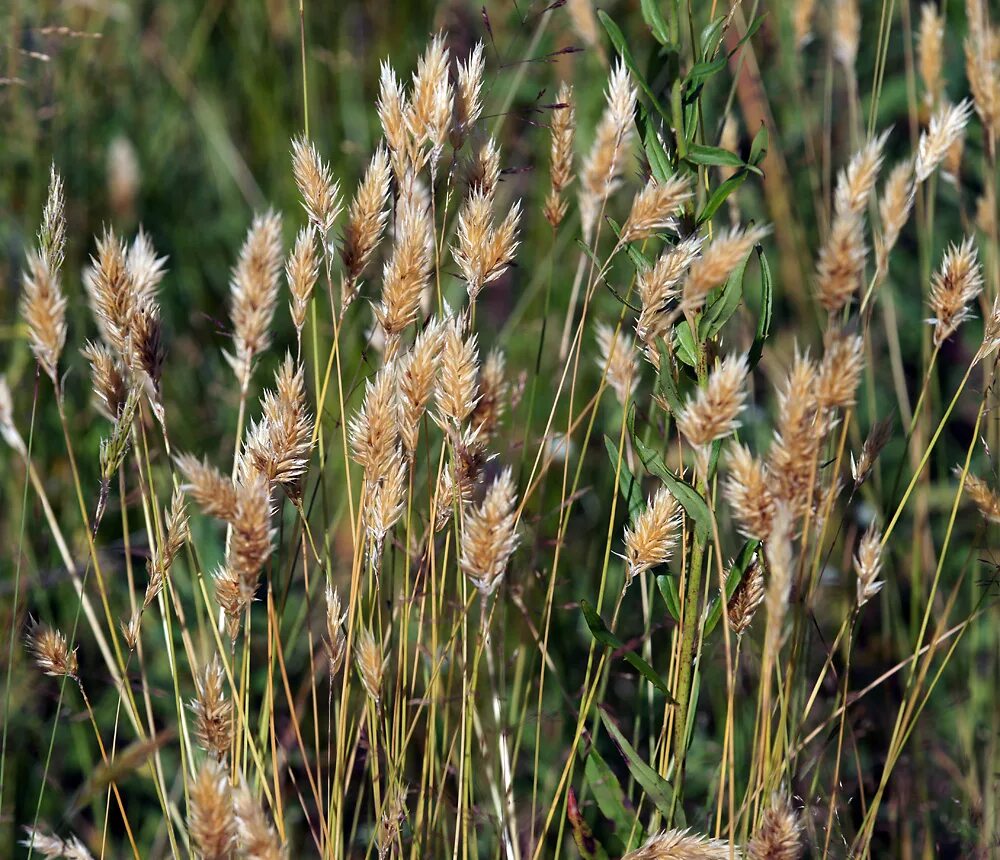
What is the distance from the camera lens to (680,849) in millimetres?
833

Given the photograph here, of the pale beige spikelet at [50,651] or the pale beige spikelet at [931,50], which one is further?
the pale beige spikelet at [931,50]

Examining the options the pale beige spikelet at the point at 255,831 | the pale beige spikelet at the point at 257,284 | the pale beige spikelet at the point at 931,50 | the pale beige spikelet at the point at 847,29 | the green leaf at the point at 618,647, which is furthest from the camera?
the pale beige spikelet at the point at 847,29

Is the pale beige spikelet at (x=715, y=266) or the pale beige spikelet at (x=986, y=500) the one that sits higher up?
the pale beige spikelet at (x=715, y=266)

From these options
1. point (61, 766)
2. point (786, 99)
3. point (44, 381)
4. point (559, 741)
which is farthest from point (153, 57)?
point (559, 741)

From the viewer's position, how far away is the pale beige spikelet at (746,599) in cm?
93

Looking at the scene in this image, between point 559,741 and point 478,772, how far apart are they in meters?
0.22

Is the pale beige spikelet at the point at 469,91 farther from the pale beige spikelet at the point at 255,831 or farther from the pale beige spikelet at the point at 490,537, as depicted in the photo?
the pale beige spikelet at the point at 255,831

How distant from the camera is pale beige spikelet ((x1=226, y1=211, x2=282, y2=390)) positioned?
813 mm

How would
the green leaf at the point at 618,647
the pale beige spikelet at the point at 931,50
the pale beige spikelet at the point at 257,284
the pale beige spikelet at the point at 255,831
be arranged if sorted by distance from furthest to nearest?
the pale beige spikelet at the point at 931,50, the green leaf at the point at 618,647, the pale beige spikelet at the point at 257,284, the pale beige spikelet at the point at 255,831

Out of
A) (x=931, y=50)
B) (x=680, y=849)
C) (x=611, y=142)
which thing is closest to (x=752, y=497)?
(x=680, y=849)

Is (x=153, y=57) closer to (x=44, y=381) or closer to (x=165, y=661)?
(x=44, y=381)

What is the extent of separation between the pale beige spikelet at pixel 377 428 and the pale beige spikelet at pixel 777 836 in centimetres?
40

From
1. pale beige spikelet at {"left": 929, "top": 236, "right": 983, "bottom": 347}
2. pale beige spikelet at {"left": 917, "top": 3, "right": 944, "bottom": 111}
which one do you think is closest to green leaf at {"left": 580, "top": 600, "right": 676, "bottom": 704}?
pale beige spikelet at {"left": 929, "top": 236, "right": 983, "bottom": 347}

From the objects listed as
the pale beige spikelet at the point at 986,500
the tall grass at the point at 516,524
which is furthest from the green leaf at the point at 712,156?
the pale beige spikelet at the point at 986,500
